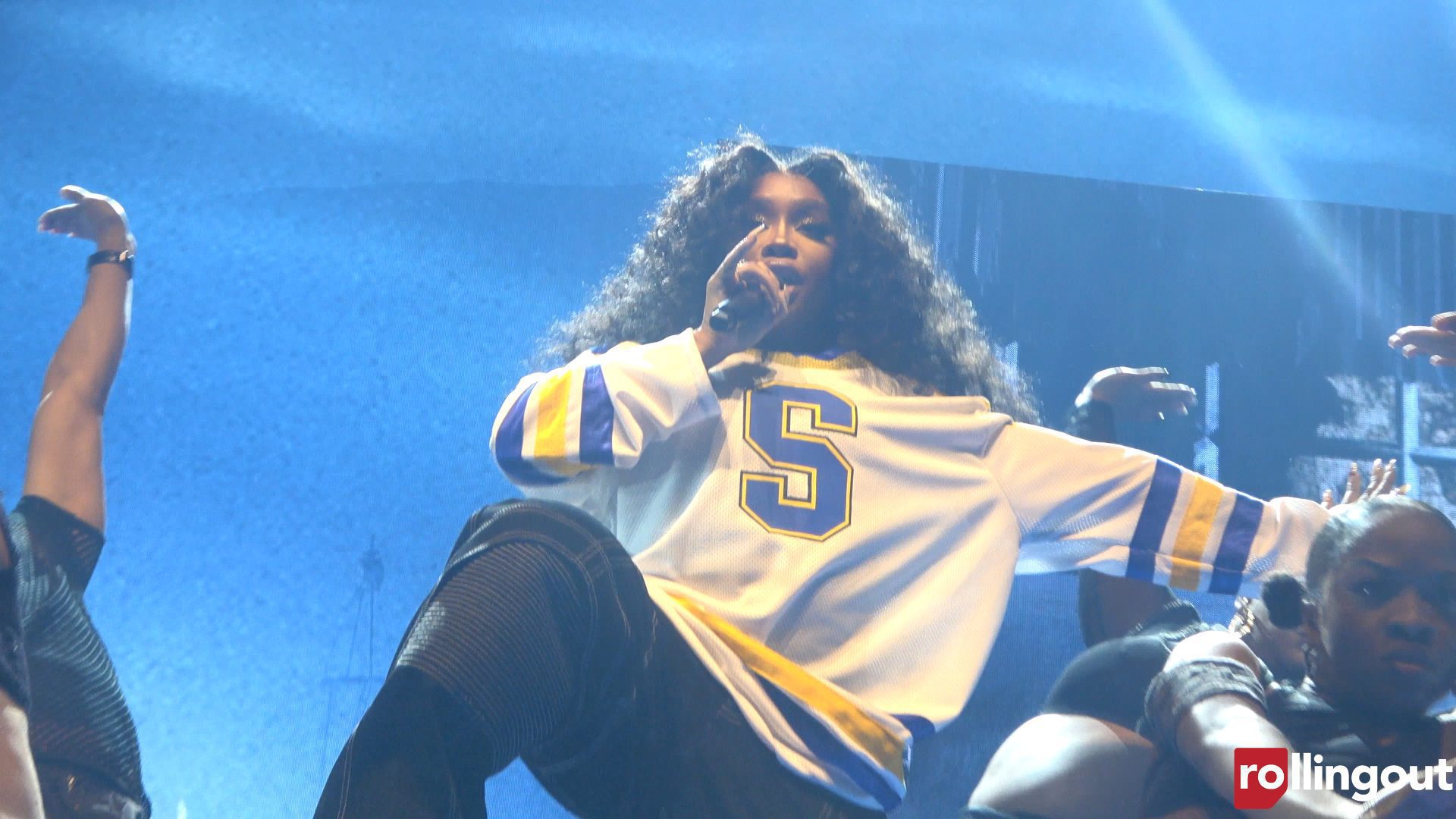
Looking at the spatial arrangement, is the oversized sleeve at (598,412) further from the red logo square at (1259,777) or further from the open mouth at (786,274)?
the red logo square at (1259,777)

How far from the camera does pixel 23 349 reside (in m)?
1.35

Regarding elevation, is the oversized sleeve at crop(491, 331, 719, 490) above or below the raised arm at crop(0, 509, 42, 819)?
above

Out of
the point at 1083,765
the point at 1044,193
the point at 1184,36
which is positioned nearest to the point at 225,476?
the point at 1083,765

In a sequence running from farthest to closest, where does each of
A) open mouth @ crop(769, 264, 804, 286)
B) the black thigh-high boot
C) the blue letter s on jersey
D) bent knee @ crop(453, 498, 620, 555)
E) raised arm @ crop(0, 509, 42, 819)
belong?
open mouth @ crop(769, 264, 804, 286), the blue letter s on jersey, bent knee @ crop(453, 498, 620, 555), the black thigh-high boot, raised arm @ crop(0, 509, 42, 819)

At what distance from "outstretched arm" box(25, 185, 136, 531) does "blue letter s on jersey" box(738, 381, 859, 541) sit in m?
0.67

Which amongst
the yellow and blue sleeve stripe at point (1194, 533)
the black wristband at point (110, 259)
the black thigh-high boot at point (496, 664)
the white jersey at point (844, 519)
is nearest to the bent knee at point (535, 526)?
the black thigh-high boot at point (496, 664)

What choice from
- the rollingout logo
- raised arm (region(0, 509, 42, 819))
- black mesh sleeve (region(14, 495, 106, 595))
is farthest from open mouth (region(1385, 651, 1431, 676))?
black mesh sleeve (region(14, 495, 106, 595))

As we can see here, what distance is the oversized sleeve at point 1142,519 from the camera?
115cm

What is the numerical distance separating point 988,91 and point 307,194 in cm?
99

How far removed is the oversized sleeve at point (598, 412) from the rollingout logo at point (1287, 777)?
0.51 metres

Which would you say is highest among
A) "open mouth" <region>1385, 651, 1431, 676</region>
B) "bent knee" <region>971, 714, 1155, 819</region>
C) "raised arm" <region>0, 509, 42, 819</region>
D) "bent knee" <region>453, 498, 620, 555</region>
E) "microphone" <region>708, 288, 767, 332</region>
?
"microphone" <region>708, 288, 767, 332</region>

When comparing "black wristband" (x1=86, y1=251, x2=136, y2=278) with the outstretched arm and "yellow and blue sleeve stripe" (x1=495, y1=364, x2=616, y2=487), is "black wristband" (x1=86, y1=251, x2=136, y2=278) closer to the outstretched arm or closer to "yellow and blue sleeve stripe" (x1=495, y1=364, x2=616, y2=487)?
the outstretched arm

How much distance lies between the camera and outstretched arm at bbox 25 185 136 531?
1173 millimetres

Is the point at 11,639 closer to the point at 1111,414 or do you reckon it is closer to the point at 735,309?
the point at 735,309
